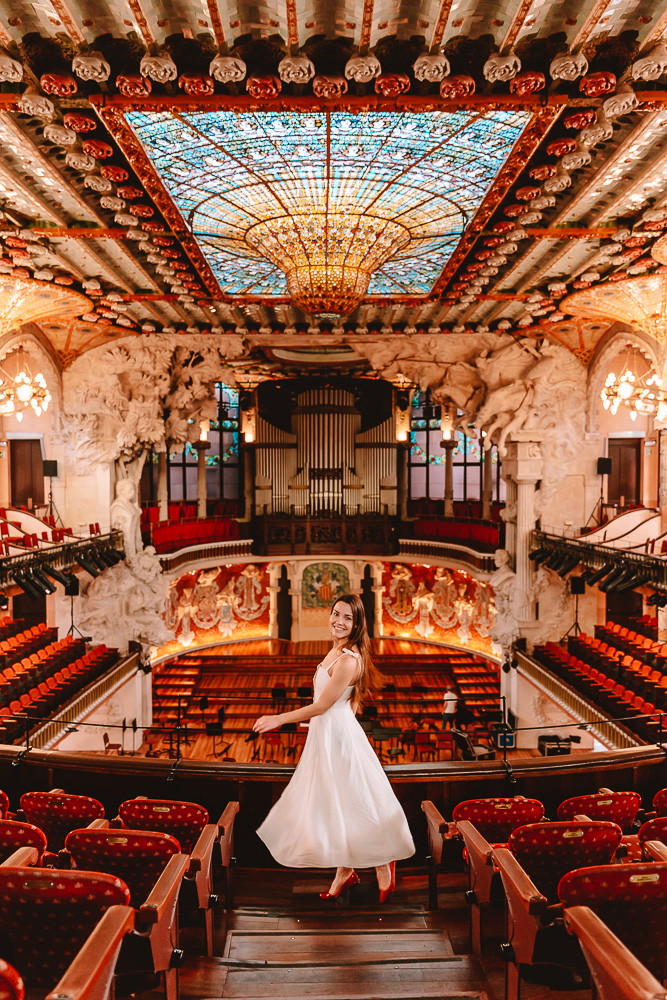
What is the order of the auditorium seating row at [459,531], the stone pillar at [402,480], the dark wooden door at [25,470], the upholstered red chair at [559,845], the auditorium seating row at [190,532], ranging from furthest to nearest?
the stone pillar at [402,480] → the auditorium seating row at [459,531] → the dark wooden door at [25,470] → the auditorium seating row at [190,532] → the upholstered red chair at [559,845]

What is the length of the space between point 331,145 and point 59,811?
6.35 meters

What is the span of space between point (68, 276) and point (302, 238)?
4.79 meters

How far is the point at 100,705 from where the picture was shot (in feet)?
47.1

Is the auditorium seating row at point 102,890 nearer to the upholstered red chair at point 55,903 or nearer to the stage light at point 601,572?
the upholstered red chair at point 55,903

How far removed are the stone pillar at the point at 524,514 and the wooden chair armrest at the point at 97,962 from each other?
49.9ft

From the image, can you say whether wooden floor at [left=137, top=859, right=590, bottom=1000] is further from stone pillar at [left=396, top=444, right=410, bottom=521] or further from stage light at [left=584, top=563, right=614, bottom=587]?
stone pillar at [left=396, top=444, right=410, bottom=521]

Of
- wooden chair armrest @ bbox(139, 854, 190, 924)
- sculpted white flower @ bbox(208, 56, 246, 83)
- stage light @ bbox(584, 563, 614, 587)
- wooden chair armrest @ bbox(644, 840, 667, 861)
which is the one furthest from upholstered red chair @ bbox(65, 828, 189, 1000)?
stage light @ bbox(584, 563, 614, 587)

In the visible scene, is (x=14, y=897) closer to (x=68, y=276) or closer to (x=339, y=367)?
(x=68, y=276)

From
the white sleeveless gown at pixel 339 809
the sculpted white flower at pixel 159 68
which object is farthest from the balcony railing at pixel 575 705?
the sculpted white flower at pixel 159 68

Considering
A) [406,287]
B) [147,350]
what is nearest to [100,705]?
[147,350]

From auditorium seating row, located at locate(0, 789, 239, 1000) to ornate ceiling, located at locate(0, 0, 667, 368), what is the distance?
208 inches

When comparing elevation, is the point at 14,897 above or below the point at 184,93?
below

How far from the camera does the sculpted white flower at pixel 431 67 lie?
5.29 meters

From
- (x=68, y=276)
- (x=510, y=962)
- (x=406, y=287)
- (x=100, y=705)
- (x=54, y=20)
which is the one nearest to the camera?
(x=510, y=962)
